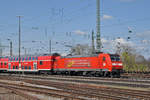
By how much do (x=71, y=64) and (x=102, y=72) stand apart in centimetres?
683

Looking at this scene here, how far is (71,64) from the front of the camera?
1615 inches

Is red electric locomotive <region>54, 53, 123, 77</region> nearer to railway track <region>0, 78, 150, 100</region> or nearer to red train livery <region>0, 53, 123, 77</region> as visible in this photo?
red train livery <region>0, 53, 123, 77</region>

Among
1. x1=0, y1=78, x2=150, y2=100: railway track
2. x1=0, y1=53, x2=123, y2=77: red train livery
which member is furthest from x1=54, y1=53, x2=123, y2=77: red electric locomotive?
x1=0, y1=78, x2=150, y2=100: railway track

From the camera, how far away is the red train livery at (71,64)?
1393 inches

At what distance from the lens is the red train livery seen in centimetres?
3538

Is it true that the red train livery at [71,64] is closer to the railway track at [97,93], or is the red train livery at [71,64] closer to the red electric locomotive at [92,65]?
the red electric locomotive at [92,65]

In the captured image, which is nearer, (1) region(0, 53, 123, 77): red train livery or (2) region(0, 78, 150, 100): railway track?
(2) region(0, 78, 150, 100): railway track

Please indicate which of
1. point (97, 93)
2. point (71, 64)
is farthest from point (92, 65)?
point (97, 93)

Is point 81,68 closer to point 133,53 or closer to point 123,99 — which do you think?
point 123,99

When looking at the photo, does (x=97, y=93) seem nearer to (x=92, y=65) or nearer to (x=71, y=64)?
(x=92, y=65)

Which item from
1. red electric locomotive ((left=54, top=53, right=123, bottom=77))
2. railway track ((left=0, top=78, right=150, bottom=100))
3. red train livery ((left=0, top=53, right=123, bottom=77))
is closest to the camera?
railway track ((left=0, top=78, right=150, bottom=100))

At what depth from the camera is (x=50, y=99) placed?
17.0 m

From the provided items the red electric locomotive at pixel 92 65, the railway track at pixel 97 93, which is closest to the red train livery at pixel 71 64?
the red electric locomotive at pixel 92 65

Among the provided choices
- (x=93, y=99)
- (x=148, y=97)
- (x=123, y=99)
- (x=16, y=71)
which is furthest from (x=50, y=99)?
(x=16, y=71)
